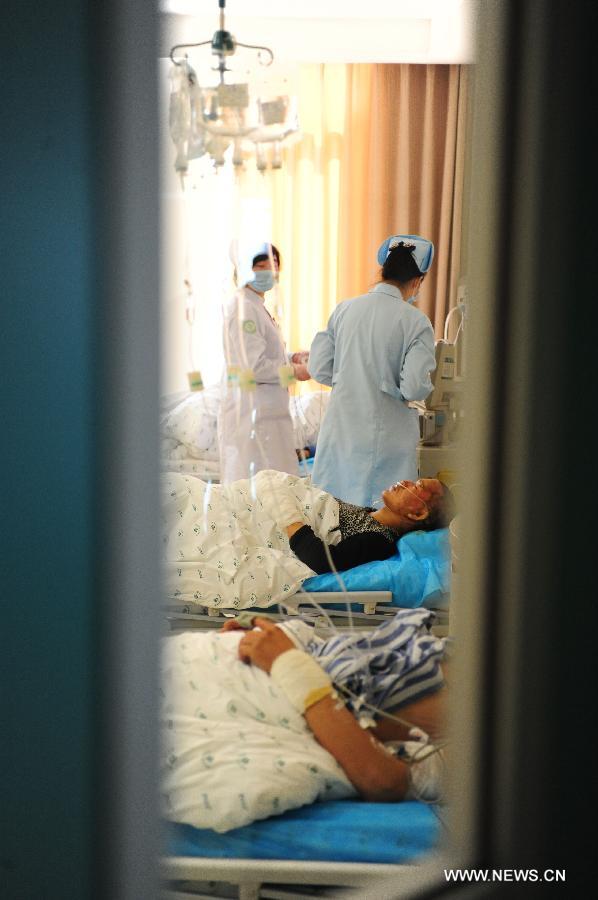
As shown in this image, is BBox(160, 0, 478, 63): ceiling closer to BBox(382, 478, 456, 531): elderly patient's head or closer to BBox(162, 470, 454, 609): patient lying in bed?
BBox(162, 470, 454, 609): patient lying in bed

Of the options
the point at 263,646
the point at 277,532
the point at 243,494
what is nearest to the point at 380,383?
the point at 277,532

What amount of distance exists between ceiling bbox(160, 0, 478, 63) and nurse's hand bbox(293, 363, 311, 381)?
0.50 meters

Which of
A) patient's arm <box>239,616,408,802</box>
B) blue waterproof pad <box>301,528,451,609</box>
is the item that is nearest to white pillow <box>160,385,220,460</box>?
patient's arm <box>239,616,408,802</box>

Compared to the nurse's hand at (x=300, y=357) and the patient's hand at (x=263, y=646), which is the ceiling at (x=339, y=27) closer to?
the nurse's hand at (x=300, y=357)

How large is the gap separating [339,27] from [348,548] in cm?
135

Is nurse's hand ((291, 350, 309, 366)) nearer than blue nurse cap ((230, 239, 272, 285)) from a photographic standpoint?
No

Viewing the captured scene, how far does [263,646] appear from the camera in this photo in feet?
3.85

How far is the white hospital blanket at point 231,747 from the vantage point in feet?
2.85

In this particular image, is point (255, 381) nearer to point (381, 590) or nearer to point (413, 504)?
point (381, 590)

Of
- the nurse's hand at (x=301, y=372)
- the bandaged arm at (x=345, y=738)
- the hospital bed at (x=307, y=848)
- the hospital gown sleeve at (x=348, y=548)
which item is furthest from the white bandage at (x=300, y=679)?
the hospital gown sleeve at (x=348, y=548)

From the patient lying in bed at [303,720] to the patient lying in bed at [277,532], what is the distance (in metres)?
0.13

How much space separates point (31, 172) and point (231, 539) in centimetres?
116

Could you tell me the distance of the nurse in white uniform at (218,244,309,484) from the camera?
1.17 meters

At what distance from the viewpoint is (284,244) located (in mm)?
1433
